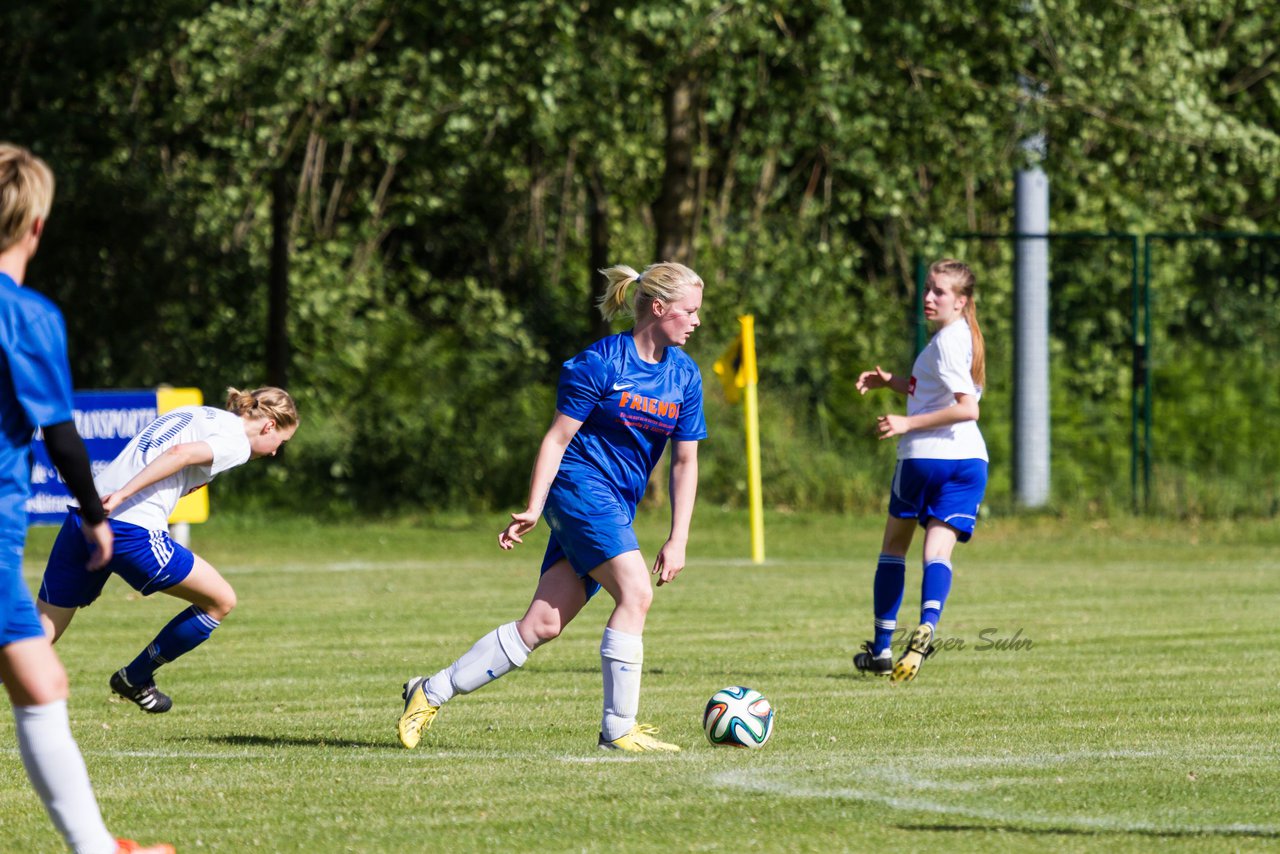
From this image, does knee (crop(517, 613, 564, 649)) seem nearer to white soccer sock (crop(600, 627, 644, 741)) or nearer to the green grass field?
white soccer sock (crop(600, 627, 644, 741))

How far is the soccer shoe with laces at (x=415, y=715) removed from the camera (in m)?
6.56

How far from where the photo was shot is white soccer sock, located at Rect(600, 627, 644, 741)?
6422 millimetres

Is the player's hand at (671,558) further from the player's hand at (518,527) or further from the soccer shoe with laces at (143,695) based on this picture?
the soccer shoe with laces at (143,695)

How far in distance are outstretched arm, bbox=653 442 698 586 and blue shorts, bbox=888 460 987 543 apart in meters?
2.41

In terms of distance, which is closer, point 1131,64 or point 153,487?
point 153,487

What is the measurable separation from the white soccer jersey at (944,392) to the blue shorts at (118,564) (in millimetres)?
3430

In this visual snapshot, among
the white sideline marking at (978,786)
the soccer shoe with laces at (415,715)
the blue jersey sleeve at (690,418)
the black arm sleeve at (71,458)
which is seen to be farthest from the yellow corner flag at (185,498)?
the black arm sleeve at (71,458)

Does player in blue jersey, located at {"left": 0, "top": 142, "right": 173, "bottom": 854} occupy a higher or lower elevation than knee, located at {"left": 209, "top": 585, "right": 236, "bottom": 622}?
higher

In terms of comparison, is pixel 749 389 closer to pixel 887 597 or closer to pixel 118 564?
pixel 887 597

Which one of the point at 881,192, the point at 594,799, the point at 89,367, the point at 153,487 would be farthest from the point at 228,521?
the point at 594,799

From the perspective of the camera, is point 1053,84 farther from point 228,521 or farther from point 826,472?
point 228,521

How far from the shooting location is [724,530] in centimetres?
1928

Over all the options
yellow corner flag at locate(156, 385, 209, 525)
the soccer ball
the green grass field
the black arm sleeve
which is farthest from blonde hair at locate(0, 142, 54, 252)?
yellow corner flag at locate(156, 385, 209, 525)

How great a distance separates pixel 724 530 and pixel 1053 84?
568 cm
